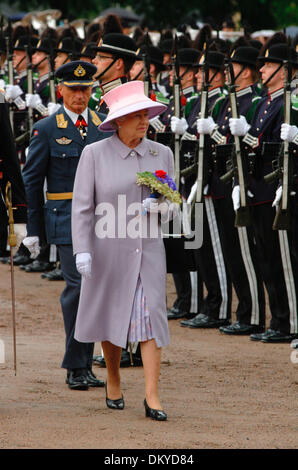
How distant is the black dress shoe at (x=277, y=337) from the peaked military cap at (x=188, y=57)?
2.83 m

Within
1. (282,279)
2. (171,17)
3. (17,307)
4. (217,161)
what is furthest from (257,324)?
(171,17)

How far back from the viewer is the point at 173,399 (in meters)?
7.23

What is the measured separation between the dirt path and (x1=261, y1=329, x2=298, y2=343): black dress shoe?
0.34 ft

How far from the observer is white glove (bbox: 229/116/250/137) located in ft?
30.5

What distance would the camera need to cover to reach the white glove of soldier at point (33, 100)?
1248 centimetres

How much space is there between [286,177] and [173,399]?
2.33 metres

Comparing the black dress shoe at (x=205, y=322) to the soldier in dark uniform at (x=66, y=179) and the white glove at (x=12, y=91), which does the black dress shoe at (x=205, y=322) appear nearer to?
the soldier in dark uniform at (x=66, y=179)

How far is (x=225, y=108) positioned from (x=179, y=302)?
5.78 feet

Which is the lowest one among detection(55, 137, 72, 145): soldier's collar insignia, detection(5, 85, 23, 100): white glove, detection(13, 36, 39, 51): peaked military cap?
detection(55, 137, 72, 145): soldier's collar insignia

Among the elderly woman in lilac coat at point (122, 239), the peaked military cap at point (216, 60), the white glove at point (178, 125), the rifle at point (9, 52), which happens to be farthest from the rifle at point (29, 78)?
the elderly woman in lilac coat at point (122, 239)

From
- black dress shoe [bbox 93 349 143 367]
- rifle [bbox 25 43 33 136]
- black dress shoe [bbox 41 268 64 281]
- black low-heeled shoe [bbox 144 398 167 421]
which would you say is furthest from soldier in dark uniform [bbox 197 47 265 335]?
black low-heeled shoe [bbox 144 398 167 421]

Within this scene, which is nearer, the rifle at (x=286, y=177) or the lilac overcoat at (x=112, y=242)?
the lilac overcoat at (x=112, y=242)

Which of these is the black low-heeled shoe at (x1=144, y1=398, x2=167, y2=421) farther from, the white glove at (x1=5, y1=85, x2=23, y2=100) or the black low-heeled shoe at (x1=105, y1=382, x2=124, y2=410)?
the white glove at (x1=5, y1=85, x2=23, y2=100)

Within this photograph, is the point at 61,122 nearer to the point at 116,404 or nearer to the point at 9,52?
the point at 116,404
